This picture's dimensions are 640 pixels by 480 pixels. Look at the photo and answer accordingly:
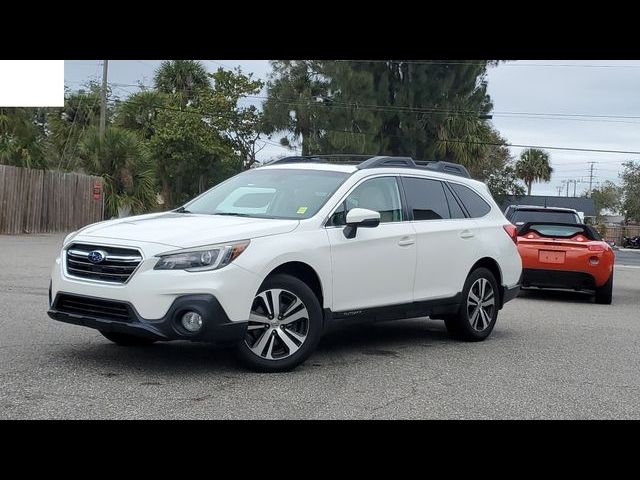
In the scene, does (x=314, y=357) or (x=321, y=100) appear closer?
(x=314, y=357)

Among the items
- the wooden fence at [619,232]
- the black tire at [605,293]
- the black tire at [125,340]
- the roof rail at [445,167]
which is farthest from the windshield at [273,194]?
the wooden fence at [619,232]

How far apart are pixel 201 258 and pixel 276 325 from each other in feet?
2.75

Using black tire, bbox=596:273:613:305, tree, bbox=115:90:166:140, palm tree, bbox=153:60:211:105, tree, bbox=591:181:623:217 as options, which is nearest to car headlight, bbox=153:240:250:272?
black tire, bbox=596:273:613:305

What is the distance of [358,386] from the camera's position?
265 inches

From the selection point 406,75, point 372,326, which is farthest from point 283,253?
point 406,75

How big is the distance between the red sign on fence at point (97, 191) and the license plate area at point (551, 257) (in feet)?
72.0

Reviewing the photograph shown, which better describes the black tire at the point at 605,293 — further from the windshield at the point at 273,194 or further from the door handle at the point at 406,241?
the windshield at the point at 273,194

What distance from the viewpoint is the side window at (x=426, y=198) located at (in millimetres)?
8734

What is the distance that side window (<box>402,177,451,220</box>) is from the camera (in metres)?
8.73

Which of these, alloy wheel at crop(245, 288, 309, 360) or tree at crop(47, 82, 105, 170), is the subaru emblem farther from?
tree at crop(47, 82, 105, 170)

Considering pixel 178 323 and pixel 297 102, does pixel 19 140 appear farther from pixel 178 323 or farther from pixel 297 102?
pixel 178 323

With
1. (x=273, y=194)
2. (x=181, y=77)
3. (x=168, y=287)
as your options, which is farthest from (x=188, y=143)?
(x=168, y=287)
